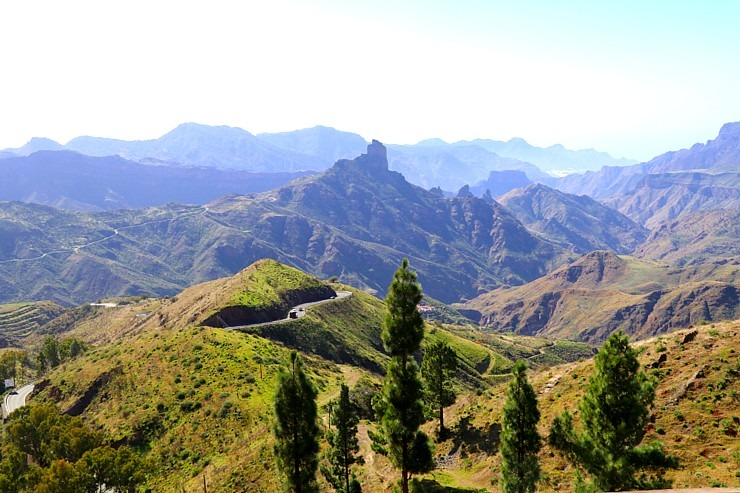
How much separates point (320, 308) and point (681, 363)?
12025 cm

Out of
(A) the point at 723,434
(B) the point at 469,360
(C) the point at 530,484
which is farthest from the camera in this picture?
(B) the point at 469,360

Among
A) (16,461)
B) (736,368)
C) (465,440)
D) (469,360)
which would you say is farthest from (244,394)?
(469,360)

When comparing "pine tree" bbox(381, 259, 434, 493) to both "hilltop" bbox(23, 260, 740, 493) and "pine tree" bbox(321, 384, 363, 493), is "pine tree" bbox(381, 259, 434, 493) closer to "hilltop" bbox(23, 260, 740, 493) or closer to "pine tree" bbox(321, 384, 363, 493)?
"pine tree" bbox(321, 384, 363, 493)

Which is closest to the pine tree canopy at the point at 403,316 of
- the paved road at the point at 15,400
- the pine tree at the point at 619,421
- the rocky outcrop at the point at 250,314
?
the pine tree at the point at 619,421

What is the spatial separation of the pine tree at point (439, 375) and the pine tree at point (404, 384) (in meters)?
22.0

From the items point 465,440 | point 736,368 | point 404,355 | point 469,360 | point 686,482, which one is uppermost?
point 404,355

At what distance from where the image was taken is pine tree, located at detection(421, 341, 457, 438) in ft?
175

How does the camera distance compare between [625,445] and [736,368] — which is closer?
[625,445]

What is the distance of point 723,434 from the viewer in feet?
112

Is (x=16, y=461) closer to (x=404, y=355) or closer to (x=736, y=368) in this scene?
(x=404, y=355)

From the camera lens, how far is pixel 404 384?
30.5 metres

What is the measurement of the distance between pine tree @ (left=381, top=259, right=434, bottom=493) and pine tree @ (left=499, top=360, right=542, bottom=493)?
5.57 m

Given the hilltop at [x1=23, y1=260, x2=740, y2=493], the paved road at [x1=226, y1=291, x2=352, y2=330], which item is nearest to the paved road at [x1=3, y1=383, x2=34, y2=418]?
the hilltop at [x1=23, y1=260, x2=740, y2=493]

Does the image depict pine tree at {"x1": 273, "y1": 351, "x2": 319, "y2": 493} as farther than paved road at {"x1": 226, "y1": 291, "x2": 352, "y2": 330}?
No
